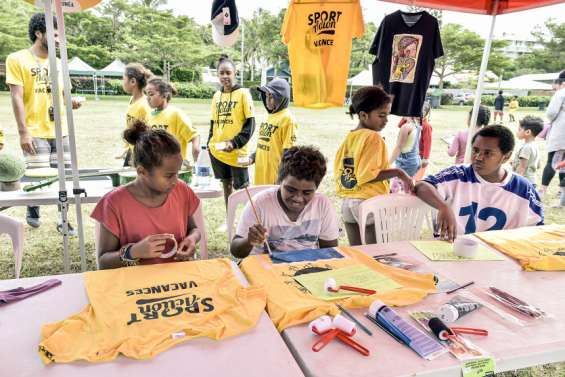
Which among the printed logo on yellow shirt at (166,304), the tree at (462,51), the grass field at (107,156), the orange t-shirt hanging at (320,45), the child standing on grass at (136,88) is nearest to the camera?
the printed logo on yellow shirt at (166,304)

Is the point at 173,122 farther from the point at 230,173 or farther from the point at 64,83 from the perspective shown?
the point at 64,83

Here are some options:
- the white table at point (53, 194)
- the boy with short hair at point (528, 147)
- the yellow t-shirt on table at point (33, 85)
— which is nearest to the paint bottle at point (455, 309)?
the white table at point (53, 194)

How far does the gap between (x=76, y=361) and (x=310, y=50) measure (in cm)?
256

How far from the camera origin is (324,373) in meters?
0.94

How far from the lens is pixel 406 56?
10.9ft

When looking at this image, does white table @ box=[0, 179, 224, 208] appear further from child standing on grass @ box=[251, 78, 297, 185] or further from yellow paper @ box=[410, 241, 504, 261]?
yellow paper @ box=[410, 241, 504, 261]

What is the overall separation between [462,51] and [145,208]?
91.3 ft

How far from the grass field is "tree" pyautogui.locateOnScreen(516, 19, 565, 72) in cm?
1506

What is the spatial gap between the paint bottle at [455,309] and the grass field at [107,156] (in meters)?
1.13

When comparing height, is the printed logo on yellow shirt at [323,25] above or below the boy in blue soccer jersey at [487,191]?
above

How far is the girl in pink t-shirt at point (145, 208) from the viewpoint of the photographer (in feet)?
5.25

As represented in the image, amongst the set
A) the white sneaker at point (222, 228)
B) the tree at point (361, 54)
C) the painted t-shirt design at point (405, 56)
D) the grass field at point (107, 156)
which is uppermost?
the tree at point (361, 54)

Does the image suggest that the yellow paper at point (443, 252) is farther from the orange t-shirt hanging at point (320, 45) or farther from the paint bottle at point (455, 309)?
the orange t-shirt hanging at point (320, 45)

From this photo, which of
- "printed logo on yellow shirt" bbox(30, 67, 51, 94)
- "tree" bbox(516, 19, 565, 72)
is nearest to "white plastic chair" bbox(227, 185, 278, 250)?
"printed logo on yellow shirt" bbox(30, 67, 51, 94)
